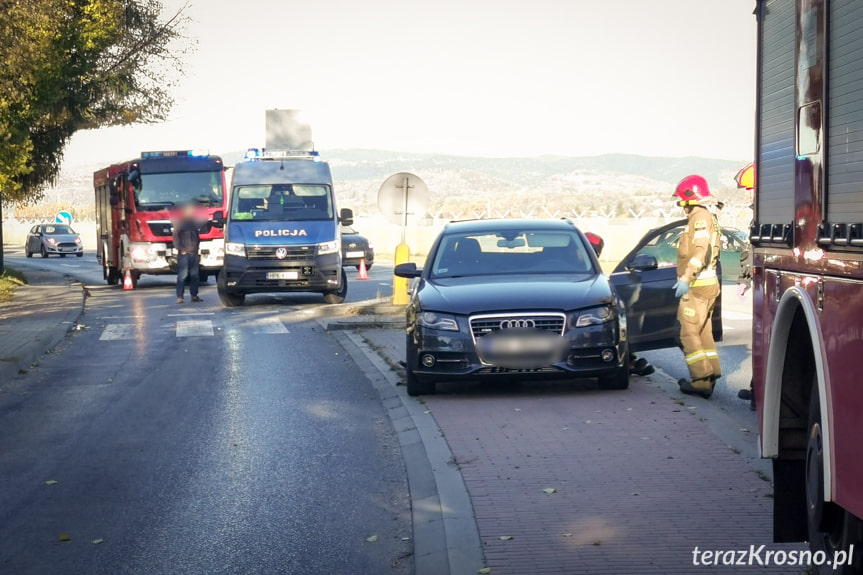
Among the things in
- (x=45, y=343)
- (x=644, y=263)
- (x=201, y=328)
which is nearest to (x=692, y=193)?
(x=644, y=263)

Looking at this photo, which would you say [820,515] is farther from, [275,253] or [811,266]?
[275,253]

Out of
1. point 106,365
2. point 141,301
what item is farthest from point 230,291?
point 106,365

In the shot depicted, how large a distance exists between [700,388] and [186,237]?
15.7 metres

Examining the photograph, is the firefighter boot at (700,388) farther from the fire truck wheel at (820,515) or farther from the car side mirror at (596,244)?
the fire truck wheel at (820,515)

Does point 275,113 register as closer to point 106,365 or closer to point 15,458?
point 106,365

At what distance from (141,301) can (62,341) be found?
8460 mm

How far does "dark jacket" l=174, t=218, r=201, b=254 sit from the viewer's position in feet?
80.0

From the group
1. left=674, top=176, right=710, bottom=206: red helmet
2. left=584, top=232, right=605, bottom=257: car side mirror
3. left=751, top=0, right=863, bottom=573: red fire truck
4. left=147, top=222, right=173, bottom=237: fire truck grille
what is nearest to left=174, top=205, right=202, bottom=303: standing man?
left=147, top=222, right=173, bottom=237: fire truck grille

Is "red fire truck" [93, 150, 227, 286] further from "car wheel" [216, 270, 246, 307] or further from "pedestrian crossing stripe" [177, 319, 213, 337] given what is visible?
"pedestrian crossing stripe" [177, 319, 213, 337]

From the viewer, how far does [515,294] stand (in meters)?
11.0

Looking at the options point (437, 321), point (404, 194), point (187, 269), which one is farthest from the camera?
point (187, 269)

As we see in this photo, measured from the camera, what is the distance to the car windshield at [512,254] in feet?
39.5

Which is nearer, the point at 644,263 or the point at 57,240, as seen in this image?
the point at 644,263

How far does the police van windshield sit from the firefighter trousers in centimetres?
1380
